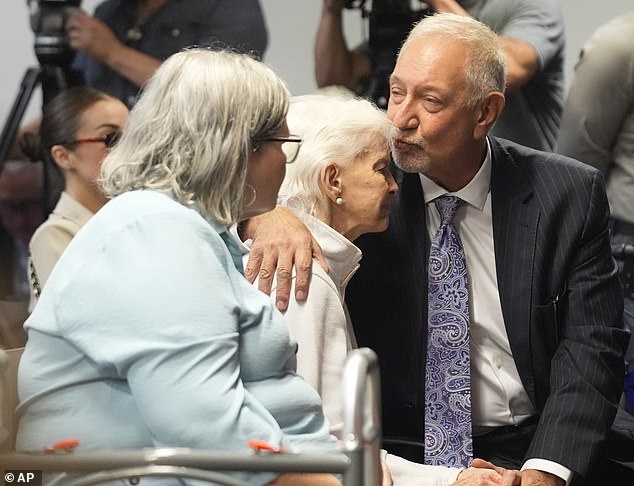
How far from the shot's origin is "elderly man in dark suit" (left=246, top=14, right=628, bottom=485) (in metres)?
2.96

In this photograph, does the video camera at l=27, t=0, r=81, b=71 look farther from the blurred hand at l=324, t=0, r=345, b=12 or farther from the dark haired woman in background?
the blurred hand at l=324, t=0, r=345, b=12

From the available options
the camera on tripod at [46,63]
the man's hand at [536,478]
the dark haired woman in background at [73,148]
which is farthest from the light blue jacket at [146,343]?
the camera on tripod at [46,63]

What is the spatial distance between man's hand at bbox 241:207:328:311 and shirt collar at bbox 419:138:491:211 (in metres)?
0.43

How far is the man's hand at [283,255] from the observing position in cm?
260

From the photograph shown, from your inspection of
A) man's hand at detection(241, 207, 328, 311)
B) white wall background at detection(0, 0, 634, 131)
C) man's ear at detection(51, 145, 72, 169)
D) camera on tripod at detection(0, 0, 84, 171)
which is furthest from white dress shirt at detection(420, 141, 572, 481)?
camera on tripod at detection(0, 0, 84, 171)

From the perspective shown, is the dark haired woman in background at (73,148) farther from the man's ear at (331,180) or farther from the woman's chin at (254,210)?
the woman's chin at (254,210)

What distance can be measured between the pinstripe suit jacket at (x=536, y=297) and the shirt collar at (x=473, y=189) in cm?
2

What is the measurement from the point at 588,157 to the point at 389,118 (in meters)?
1.30

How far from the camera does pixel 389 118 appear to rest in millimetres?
2980

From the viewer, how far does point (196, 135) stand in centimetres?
208

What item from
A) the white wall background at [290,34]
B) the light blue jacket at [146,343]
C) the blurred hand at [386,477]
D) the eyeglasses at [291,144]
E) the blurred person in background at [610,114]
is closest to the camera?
the light blue jacket at [146,343]

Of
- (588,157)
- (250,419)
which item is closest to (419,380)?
(250,419)

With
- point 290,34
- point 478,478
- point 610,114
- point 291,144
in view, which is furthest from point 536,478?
point 290,34

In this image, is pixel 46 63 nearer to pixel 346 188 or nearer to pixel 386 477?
pixel 346 188
